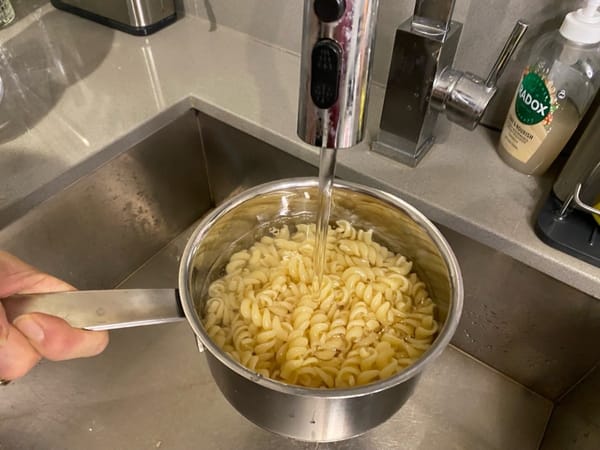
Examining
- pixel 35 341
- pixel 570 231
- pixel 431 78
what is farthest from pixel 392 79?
pixel 35 341

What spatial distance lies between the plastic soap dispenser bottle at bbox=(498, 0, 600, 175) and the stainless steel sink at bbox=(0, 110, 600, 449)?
0.16m

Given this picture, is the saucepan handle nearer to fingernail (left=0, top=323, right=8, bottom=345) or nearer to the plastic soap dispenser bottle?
fingernail (left=0, top=323, right=8, bottom=345)

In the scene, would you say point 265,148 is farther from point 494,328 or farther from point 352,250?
point 494,328

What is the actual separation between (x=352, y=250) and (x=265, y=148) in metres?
0.24

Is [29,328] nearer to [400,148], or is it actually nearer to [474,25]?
[400,148]

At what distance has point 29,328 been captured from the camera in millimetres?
479

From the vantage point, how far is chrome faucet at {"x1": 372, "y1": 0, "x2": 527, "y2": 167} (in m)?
0.58

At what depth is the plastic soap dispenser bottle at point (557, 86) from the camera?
0.56 metres

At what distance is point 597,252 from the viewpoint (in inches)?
23.6

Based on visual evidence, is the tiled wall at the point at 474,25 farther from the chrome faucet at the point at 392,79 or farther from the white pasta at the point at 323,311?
the white pasta at the point at 323,311

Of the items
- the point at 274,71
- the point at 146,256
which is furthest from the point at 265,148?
the point at 146,256

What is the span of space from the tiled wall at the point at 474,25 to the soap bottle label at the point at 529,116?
0.07m

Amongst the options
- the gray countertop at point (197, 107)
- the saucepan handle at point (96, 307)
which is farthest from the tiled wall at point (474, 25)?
the saucepan handle at point (96, 307)

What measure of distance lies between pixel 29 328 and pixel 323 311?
0.32 m
